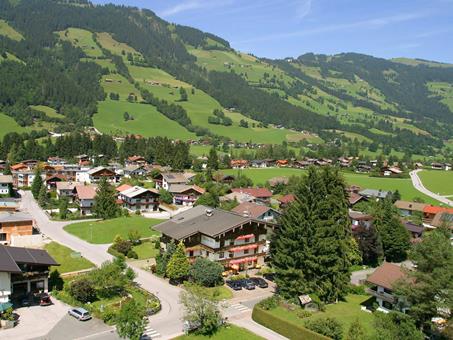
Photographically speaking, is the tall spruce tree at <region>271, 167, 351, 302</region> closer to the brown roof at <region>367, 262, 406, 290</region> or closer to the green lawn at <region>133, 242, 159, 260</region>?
the brown roof at <region>367, 262, 406, 290</region>

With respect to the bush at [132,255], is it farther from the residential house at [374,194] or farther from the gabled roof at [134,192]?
the residential house at [374,194]

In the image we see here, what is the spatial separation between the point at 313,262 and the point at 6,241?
3859cm

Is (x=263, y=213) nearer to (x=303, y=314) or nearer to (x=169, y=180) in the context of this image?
(x=303, y=314)

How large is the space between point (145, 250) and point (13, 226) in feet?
55.3

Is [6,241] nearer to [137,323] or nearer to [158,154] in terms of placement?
[137,323]

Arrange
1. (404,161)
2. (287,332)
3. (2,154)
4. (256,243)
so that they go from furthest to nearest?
(404,161), (2,154), (256,243), (287,332)

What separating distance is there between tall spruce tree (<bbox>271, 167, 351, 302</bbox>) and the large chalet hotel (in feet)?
20.5

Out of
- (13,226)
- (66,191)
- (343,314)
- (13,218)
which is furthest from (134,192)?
(343,314)

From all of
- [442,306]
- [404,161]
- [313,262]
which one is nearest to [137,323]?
[313,262]

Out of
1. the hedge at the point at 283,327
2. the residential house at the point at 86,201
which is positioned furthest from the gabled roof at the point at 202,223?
the residential house at the point at 86,201

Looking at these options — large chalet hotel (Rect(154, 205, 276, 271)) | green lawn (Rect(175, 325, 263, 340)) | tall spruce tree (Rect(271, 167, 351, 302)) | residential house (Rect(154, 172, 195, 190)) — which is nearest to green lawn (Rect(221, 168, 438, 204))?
residential house (Rect(154, 172, 195, 190))

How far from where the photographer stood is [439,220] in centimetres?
8288

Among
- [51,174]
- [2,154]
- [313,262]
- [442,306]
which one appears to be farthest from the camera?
[2,154]

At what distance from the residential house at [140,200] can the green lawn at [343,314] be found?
48796 millimetres
